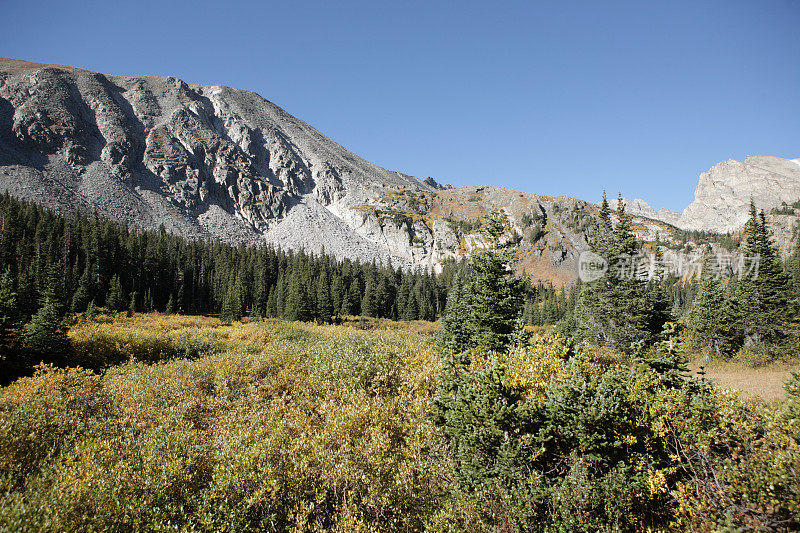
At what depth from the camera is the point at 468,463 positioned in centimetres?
1362

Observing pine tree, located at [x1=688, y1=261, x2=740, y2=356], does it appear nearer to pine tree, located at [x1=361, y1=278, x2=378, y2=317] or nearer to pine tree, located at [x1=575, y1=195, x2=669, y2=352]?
pine tree, located at [x1=575, y1=195, x2=669, y2=352]

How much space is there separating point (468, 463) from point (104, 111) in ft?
806

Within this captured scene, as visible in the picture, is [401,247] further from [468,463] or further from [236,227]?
[468,463]

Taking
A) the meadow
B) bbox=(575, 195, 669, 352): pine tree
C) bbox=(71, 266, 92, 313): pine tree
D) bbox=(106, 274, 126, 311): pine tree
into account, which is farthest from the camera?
bbox=(106, 274, 126, 311): pine tree

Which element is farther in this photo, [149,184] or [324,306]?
[149,184]

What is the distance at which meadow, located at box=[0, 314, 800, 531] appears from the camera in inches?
409

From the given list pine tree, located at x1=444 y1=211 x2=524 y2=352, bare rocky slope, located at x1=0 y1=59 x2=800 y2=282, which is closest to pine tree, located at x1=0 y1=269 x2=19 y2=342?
pine tree, located at x1=444 y1=211 x2=524 y2=352

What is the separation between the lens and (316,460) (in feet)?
44.0

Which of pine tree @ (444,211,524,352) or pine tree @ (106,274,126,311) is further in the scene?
pine tree @ (106,274,126,311)

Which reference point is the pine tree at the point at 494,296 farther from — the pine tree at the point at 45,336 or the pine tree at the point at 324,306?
the pine tree at the point at 324,306

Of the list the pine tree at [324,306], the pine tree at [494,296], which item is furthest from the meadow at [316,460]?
the pine tree at [324,306]

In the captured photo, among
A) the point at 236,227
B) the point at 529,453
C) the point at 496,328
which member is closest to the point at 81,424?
the point at 529,453

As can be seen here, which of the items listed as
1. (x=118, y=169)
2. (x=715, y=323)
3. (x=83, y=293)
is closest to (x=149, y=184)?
(x=118, y=169)

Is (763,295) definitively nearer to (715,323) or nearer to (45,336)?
(715,323)
